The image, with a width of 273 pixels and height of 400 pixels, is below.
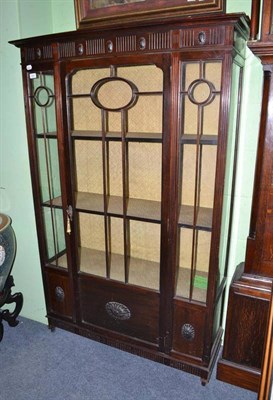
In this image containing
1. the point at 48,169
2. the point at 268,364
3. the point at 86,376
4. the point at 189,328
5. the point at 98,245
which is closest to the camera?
the point at 268,364

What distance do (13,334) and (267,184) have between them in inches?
78.9

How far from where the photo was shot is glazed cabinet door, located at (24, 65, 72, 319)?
6.15 feet

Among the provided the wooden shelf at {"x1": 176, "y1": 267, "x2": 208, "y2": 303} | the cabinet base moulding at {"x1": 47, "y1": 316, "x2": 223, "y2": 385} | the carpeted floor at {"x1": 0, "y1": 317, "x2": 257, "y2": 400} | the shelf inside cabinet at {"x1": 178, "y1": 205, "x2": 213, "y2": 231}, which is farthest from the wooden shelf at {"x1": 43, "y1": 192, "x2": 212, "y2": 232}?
the carpeted floor at {"x1": 0, "y1": 317, "x2": 257, "y2": 400}

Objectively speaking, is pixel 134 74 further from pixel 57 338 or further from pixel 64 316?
pixel 57 338

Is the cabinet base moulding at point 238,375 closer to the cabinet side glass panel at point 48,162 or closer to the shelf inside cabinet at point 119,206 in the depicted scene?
the shelf inside cabinet at point 119,206

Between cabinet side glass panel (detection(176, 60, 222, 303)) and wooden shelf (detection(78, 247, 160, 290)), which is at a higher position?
cabinet side glass panel (detection(176, 60, 222, 303))

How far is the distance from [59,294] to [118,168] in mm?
968

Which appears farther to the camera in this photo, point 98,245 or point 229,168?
point 98,245

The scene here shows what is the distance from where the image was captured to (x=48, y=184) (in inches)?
Result: 81.4

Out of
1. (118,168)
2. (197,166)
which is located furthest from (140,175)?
(197,166)

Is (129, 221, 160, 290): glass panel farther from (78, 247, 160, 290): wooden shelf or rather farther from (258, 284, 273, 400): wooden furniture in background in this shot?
(258, 284, 273, 400): wooden furniture in background

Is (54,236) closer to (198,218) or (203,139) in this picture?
(198,218)

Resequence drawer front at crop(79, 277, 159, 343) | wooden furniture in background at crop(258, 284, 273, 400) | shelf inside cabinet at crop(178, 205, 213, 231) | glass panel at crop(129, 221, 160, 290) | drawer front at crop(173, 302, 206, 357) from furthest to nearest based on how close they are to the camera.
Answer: glass panel at crop(129, 221, 160, 290) < drawer front at crop(79, 277, 159, 343) < drawer front at crop(173, 302, 206, 357) < shelf inside cabinet at crop(178, 205, 213, 231) < wooden furniture in background at crop(258, 284, 273, 400)

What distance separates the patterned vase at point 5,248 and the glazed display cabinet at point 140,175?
0.18m
